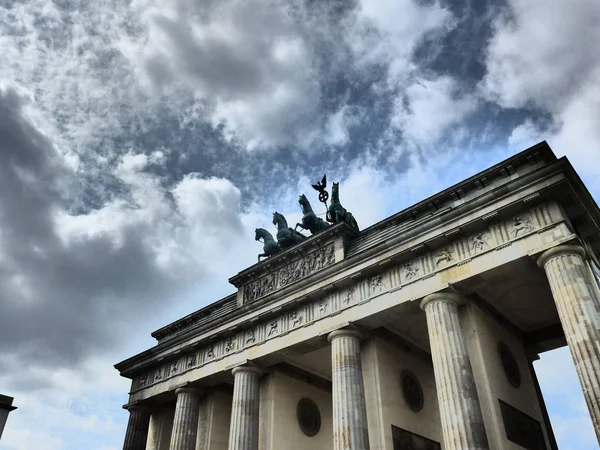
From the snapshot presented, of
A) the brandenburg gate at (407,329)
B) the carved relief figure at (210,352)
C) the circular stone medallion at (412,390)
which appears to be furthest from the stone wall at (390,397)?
the carved relief figure at (210,352)

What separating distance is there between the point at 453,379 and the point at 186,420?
43.2 feet

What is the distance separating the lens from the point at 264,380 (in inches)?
918

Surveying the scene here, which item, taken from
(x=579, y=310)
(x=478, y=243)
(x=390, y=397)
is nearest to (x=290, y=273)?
(x=390, y=397)

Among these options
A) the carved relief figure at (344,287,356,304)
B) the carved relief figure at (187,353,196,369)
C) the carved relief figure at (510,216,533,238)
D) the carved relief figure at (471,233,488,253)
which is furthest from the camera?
the carved relief figure at (187,353,196,369)

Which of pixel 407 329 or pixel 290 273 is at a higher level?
pixel 290 273

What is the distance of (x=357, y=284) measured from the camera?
66.4ft

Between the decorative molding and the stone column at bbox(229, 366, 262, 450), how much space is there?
1144mm

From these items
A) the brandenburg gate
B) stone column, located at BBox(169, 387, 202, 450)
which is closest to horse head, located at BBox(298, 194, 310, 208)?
the brandenburg gate

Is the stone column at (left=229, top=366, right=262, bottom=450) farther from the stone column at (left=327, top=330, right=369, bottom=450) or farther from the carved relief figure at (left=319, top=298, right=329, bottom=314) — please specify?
the stone column at (left=327, top=330, right=369, bottom=450)

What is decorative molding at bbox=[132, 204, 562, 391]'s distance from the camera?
16969mm

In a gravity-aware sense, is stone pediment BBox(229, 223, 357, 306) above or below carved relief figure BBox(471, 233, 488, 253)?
above

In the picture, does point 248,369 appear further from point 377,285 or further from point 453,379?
point 453,379

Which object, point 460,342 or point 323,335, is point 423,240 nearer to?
point 460,342

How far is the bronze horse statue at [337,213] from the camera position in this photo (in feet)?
78.7
